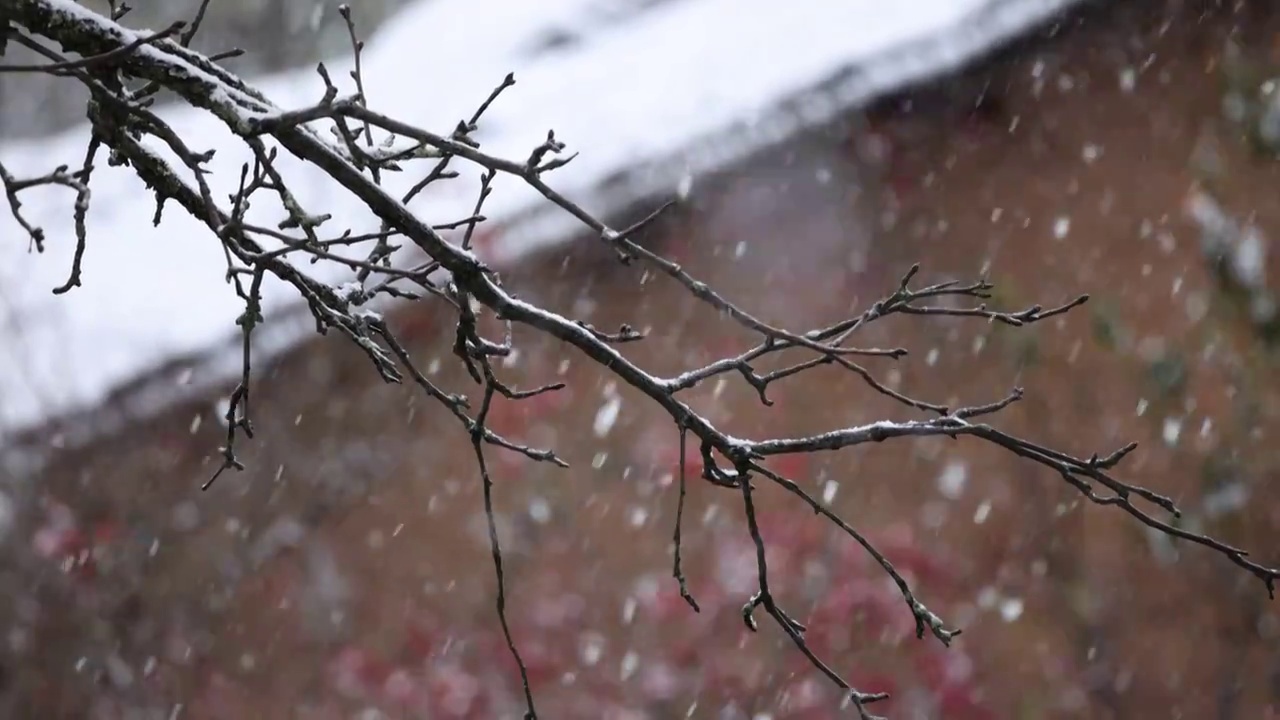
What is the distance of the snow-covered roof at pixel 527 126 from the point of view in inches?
201

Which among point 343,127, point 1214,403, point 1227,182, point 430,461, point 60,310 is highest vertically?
point 1227,182

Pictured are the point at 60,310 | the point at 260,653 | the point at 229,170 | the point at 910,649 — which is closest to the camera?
the point at 910,649

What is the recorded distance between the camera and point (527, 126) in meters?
5.72

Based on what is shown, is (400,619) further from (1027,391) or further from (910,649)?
(1027,391)

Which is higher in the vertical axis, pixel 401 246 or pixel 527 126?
pixel 527 126

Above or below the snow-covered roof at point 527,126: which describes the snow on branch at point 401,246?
below

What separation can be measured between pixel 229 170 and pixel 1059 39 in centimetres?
464

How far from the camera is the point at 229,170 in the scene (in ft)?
Answer: 20.6

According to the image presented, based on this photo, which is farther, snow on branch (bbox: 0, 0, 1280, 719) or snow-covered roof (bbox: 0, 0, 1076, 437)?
snow-covered roof (bbox: 0, 0, 1076, 437)

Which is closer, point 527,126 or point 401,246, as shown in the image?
point 401,246

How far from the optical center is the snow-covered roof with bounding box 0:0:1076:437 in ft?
16.7

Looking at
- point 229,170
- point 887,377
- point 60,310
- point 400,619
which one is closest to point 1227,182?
point 887,377

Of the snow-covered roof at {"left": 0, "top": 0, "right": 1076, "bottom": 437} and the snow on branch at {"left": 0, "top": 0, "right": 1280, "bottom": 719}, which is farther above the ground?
the snow-covered roof at {"left": 0, "top": 0, "right": 1076, "bottom": 437}

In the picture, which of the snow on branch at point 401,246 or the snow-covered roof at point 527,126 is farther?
the snow-covered roof at point 527,126
